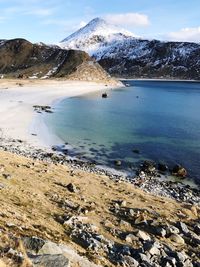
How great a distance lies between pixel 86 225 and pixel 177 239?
3.74 meters

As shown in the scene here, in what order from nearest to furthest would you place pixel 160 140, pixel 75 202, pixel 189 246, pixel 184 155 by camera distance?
pixel 189 246 < pixel 75 202 < pixel 184 155 < pixel 160 140

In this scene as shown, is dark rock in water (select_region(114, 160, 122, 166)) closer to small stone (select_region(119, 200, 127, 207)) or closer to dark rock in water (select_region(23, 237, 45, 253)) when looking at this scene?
small stone (select_region(119, 200, 127, 207))

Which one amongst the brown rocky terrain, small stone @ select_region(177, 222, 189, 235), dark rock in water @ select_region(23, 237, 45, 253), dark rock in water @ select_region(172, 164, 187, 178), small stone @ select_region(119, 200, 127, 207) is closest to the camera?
dark rock in water @ select_region(23, 237, 45, 253)

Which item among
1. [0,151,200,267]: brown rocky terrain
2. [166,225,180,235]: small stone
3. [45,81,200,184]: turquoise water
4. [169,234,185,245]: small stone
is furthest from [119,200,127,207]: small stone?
A: [45,81,200,184]: turquoise water

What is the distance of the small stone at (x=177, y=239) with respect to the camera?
54.0ft

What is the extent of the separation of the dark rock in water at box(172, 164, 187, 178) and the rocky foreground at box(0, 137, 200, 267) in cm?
926

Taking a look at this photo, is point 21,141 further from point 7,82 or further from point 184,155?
point 7,82

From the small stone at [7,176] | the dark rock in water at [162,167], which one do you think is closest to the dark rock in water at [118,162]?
the dark rock in water at [162,167]

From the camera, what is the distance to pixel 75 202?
19.6 m

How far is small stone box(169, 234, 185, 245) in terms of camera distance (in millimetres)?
16453

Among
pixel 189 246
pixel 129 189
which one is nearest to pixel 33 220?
pixel 189 246

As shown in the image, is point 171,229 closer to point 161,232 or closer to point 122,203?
point 161,232

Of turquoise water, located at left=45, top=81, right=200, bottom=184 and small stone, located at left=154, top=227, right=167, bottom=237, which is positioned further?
turquoise water, located at left=45, top=81, right=200, bottom=184

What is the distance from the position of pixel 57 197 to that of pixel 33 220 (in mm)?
4820
